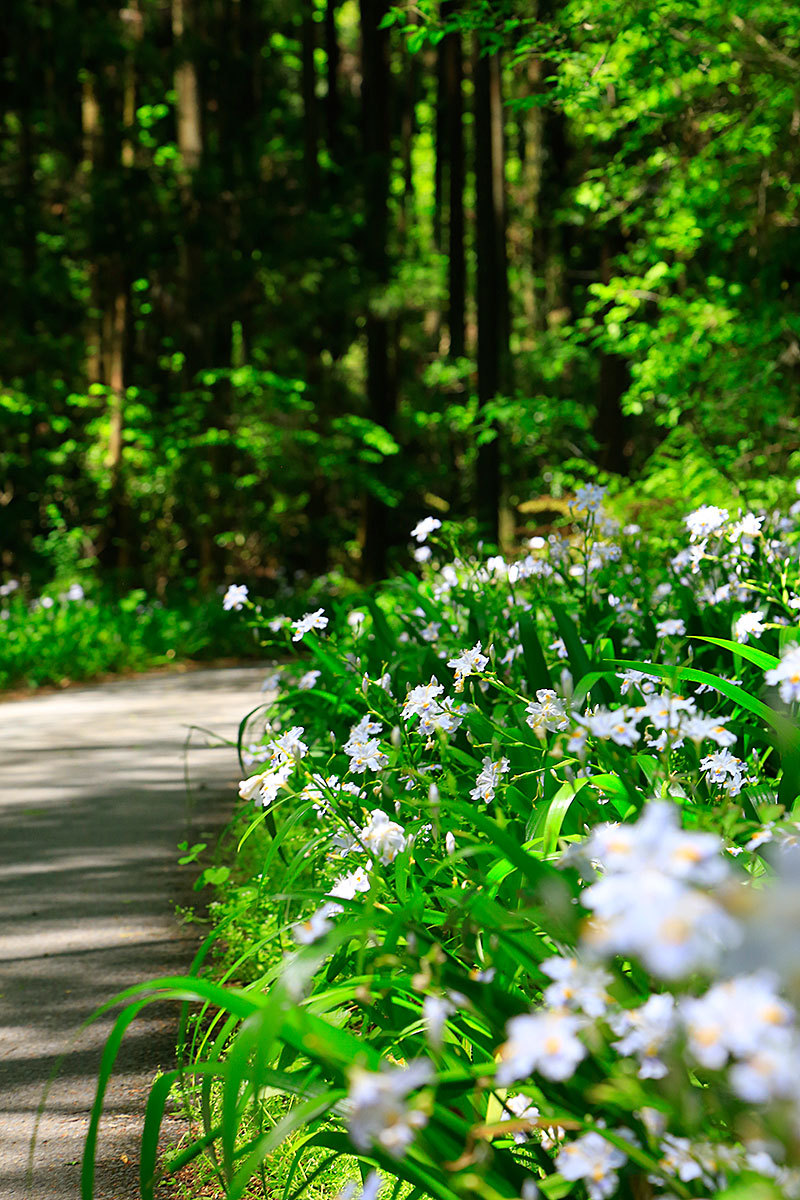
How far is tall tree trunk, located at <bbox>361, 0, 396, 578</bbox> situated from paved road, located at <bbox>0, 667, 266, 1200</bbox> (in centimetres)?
610

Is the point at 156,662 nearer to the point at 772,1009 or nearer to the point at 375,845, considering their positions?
the point at 375,845

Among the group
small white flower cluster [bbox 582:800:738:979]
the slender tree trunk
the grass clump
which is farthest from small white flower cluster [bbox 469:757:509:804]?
the slender tree trunk

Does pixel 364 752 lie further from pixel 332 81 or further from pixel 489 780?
pixel 332 81

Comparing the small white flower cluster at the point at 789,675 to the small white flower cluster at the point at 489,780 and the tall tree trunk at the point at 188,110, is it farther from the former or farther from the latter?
the tall tree trunk at the point at 188,110

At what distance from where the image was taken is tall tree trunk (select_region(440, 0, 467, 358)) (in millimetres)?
17750

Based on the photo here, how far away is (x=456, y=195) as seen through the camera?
18141 millimetres

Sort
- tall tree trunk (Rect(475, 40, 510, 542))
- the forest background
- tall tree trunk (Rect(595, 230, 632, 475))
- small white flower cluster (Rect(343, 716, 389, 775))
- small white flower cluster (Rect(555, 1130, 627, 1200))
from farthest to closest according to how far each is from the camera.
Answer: tall tree trunk (Rect(595, 230, 632, 475))
tall tree trunk (Rect(475, 40, 510, 542))
the forest background
small white flower cluster (Rect(343, 716, 389, 775))
small white flower cluster (Rect(555, 1130, 627, 1200))

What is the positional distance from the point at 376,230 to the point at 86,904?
11161 millimetres

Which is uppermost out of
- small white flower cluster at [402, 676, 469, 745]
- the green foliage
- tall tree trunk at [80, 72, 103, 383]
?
tall tree trunk at [80, 72, 103, 383]

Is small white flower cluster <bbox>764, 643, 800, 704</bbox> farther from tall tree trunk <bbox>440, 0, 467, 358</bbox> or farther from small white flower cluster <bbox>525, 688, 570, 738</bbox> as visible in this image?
tall tree trunk <bbox>440, 0, 467, 358</bbox>

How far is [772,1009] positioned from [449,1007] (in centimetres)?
52

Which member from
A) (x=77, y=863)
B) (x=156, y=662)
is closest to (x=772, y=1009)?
(x=77, y=863)

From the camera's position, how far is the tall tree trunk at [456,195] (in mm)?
17750

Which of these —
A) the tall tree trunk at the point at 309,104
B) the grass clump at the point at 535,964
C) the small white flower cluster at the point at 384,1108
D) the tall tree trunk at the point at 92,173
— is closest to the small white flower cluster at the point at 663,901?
the grass clump at the point at 535,964
